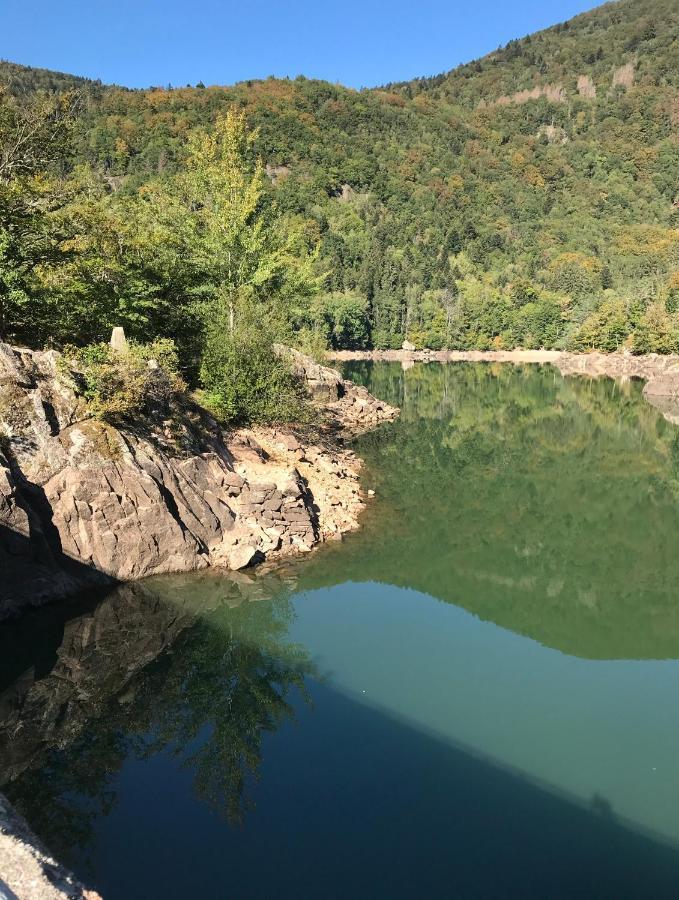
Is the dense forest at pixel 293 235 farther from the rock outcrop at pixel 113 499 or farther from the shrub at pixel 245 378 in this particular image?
the rock outcrop at pixel 113 499

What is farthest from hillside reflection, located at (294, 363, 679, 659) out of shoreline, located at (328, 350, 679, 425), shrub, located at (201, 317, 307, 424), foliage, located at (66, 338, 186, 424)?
shoreline, located at (328, 350, 679, 425)

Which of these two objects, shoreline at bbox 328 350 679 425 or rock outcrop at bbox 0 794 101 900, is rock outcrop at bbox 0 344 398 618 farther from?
shoreline at bbox 328 350 679 425

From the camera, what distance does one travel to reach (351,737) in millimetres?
11164

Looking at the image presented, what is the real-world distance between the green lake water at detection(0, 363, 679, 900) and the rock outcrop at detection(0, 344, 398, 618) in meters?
0.76

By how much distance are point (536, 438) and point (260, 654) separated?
3076 cm

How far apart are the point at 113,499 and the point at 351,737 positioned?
800 cm

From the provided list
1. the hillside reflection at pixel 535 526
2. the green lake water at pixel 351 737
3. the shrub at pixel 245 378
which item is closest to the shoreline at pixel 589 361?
the hillside reflection at pixel 535 526

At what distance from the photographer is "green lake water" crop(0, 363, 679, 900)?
854 centimetres

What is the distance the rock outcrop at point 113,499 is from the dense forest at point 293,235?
442 centimetres

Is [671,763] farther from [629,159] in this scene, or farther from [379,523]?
[629,159]

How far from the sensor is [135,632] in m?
13.8

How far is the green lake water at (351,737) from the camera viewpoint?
854 centimetres

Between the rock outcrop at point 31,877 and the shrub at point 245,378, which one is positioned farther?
the shrub at point 245,378

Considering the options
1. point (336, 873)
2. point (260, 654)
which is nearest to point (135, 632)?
point (260, 654)
